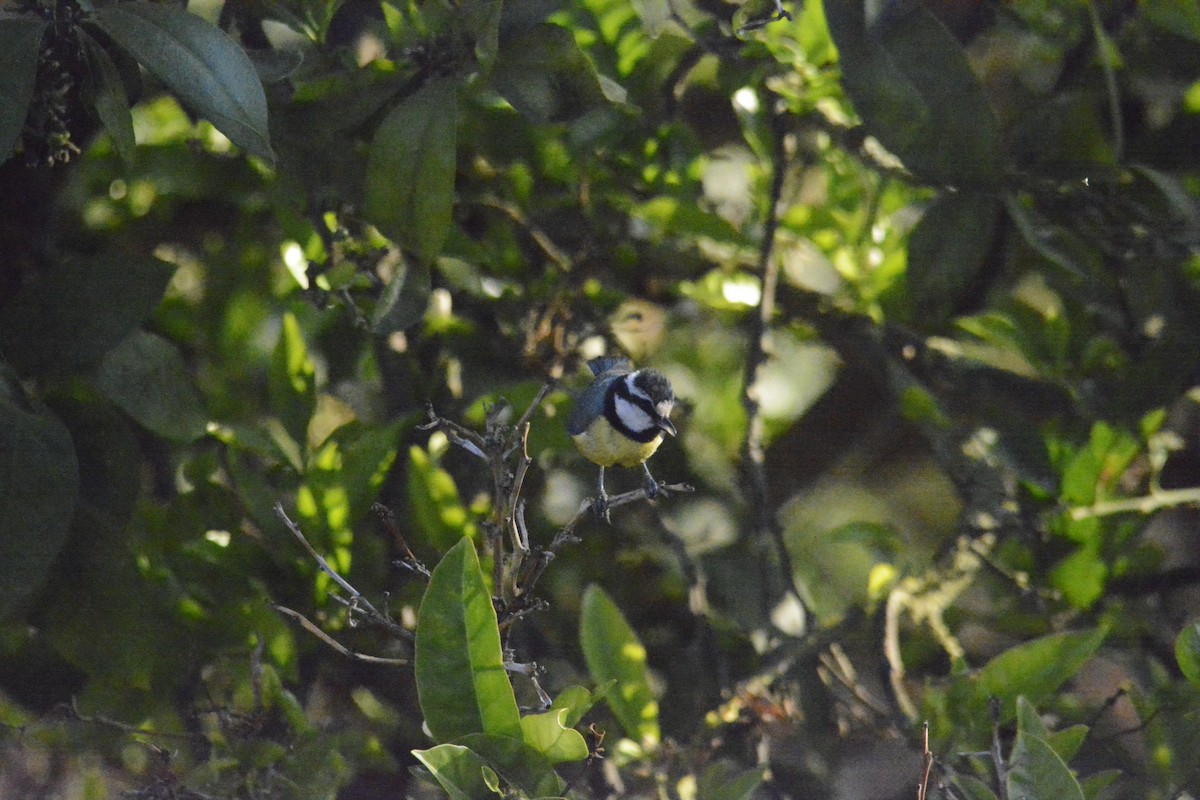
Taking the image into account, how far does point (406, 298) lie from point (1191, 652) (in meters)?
0.46

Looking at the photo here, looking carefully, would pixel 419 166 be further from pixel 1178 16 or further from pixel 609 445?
pixel 1178 16

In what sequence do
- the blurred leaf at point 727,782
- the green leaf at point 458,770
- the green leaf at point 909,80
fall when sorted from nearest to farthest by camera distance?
the green leaf at point 458,770 < the blurred leaf at point 727,782 < the green leaf at point 909,80

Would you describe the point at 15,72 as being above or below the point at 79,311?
above

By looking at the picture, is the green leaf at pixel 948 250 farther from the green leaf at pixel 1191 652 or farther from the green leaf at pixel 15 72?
the green leaf at pixel 15 72

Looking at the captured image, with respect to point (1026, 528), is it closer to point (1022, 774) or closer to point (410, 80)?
point (1022, 774)

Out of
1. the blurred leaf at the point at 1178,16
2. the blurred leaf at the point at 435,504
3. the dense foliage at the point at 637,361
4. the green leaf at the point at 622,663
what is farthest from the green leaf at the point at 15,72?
the blurred leaf at the point at 1178,16

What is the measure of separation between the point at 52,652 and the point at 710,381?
46 centimetres

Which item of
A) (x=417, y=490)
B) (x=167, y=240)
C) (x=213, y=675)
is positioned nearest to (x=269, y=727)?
(x=213, y=675)

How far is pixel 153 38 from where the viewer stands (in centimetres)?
47

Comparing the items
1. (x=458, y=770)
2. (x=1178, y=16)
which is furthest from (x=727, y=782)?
(x=1178, y=16)

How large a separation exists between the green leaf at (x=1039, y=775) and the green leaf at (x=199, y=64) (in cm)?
44

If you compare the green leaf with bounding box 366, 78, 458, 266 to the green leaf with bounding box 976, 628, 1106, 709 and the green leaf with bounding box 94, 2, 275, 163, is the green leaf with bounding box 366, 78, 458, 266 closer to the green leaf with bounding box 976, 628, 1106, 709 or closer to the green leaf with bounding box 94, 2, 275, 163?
the green leaf with bounding box 94, 2, 275, 163

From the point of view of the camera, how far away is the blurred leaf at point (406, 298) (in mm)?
578

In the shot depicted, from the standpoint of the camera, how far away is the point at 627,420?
532 millimetres
